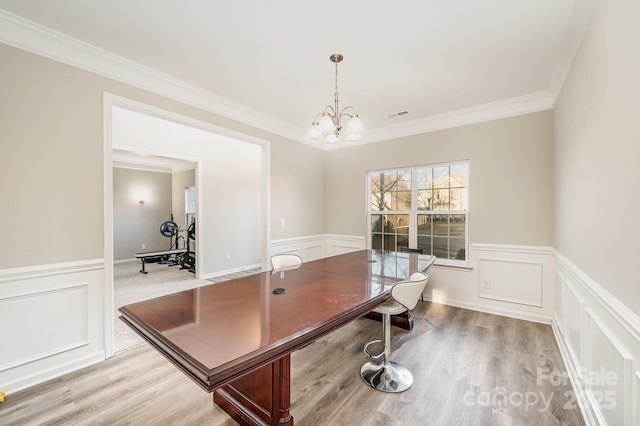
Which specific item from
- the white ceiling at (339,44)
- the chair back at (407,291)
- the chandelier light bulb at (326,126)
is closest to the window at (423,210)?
the white ceiling at (339,44)

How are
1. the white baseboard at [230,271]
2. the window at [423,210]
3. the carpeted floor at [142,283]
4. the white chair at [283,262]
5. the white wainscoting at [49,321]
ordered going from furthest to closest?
the white baseboard at [230,271], the window at [423,210], the carpeted floor at [142,283], the white chair at [283,262], the white wainscoting at [49,321]

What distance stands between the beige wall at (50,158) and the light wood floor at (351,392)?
1.01 m

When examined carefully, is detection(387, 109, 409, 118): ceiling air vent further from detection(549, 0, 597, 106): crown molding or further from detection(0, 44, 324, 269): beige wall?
detection(0, 44, 324, 269): beige wall

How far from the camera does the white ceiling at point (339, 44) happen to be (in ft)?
6.08

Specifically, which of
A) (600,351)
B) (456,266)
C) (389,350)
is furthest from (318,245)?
(600,351)

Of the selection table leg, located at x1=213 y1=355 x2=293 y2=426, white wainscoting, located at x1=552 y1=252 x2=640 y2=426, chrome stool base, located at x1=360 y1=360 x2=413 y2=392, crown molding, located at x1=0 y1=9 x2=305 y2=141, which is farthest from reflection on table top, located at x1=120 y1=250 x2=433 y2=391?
crown molding, located at x1=0 y1=9 x2=305 y2=141

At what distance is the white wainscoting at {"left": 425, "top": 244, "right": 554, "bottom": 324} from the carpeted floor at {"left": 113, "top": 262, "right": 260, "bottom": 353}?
381cm

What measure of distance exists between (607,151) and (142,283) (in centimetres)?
615

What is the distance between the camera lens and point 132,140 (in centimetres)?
430

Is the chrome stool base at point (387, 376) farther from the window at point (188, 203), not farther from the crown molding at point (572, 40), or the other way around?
the window at point (188, 203)

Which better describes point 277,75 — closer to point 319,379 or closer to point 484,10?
point 484,10

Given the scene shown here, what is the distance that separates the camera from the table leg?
1.48m

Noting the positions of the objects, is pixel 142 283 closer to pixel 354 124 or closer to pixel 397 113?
pixel 354 124

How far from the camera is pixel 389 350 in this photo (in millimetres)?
2102
